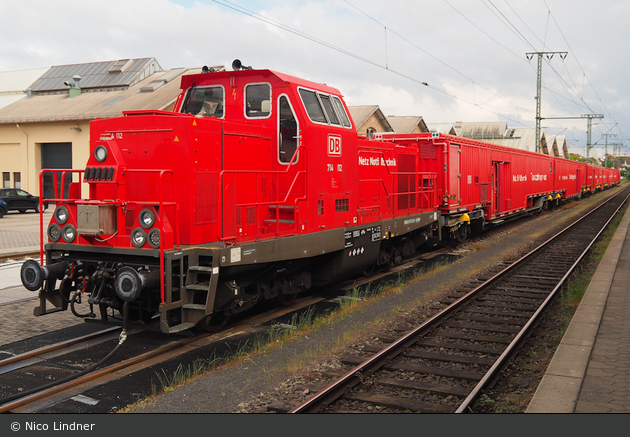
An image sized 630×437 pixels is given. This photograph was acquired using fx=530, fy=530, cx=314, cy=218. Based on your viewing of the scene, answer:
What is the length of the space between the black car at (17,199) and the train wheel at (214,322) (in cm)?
2506

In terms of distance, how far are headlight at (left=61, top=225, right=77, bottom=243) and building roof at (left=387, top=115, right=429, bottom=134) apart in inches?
1448

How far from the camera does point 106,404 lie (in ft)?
16.8

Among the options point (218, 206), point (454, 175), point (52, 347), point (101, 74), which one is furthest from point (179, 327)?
point (101, 74)

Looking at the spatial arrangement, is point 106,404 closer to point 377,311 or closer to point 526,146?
point 377,311

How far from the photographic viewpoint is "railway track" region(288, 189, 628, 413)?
16.8 feet

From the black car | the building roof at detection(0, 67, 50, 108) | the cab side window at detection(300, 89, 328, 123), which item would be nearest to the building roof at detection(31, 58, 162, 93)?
the building roof at detection(0, 67, 50, 108)

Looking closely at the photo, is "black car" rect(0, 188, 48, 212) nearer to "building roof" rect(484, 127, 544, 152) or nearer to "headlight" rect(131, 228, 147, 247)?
"headlight" rect(131, 228, 147, 247)

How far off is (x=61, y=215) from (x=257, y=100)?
320 cm

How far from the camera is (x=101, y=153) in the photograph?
6711 millimetres

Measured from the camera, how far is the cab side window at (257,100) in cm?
800

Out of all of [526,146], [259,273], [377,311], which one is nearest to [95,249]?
[259,273]

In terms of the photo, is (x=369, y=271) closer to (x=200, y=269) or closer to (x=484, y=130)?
(x=200, y=269)

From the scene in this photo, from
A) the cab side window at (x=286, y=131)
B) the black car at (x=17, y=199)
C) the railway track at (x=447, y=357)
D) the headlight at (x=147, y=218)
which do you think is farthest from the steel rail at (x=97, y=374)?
the black car at (x=17, y=199)

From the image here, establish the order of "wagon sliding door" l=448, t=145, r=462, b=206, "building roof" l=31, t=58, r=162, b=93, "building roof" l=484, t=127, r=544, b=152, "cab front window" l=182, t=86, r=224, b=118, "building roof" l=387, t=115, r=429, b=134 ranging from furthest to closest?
"building roof" l=484, t=127, r=544, b=152 < "building roof" l=387, t=115, r=429, b=134 < "building roof" l=31, t=58, r=162, b=93 < "wagon sliding door" l=448, t=145, r=462, b=206 < "cab front window" l=182, t=86, r=224, b=118
